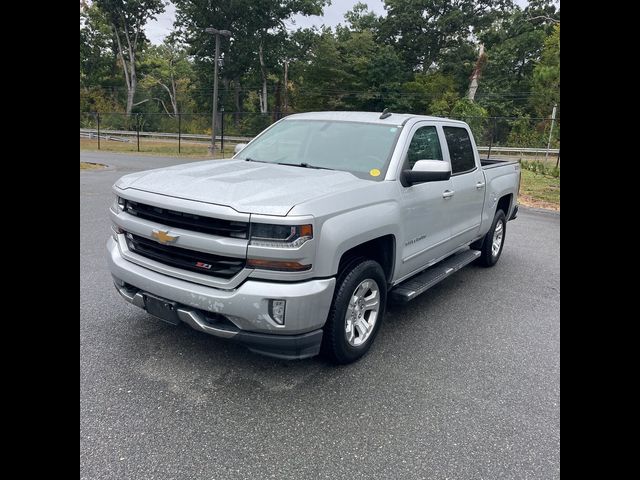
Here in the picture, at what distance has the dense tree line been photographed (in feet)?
138

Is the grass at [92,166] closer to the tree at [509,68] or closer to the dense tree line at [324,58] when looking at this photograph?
the dense tree line at [324,58]

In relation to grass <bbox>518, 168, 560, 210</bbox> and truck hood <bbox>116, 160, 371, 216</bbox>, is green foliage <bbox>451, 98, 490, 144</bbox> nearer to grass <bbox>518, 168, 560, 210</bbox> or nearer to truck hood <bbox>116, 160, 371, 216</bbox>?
grass <bbox>518, 168, 560, 210</bbox>

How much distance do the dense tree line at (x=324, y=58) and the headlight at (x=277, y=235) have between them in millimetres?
33174

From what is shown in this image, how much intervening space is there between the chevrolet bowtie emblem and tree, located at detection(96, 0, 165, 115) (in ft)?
167

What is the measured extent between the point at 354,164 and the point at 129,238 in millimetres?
1907

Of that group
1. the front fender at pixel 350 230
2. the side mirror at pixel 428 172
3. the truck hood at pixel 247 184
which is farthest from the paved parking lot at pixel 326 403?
the side mirror at pixel 428 172

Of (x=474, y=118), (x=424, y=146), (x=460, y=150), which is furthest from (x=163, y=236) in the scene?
(x=474, y=118)

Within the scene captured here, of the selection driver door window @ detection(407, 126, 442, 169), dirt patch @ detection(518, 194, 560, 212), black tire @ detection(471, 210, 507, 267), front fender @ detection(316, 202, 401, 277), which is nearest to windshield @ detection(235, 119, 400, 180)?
driver door window @ detection(407, 126, 442, 169)

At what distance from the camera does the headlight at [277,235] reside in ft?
9.45

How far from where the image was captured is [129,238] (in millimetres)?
3549

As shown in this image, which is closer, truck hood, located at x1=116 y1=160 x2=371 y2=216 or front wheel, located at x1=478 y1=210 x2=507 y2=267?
truck hood, located at x1=116 y1=160 x2=371 y2=216
